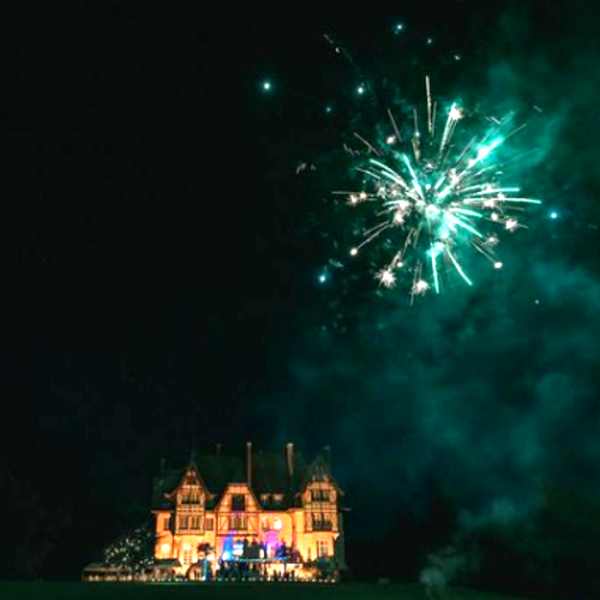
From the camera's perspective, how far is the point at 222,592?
1149 inches

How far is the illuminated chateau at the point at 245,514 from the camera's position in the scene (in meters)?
53.8

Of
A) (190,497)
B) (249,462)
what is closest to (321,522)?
(249,462)

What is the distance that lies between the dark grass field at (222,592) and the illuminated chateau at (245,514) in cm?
2011

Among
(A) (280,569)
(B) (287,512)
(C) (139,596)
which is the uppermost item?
(B) (287,512)

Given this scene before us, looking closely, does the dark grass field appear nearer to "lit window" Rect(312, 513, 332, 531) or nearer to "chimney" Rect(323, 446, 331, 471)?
"lit window" Rect(312, 513, 332, 531)

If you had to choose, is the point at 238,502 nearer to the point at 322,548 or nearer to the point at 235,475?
the point at 235,475

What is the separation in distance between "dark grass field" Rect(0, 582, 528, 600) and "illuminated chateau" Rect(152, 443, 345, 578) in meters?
20.1

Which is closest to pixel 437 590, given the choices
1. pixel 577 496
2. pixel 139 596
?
pixel 577 496

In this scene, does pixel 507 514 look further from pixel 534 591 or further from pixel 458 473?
pixel 458 473

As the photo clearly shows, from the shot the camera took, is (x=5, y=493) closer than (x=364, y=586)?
No

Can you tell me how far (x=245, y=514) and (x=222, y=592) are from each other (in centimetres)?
2657

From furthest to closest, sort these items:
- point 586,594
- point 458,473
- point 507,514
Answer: point 458,473 → point 507,514 → point 586,594

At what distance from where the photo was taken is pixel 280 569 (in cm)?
5084

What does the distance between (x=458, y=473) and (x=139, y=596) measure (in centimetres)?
3752
